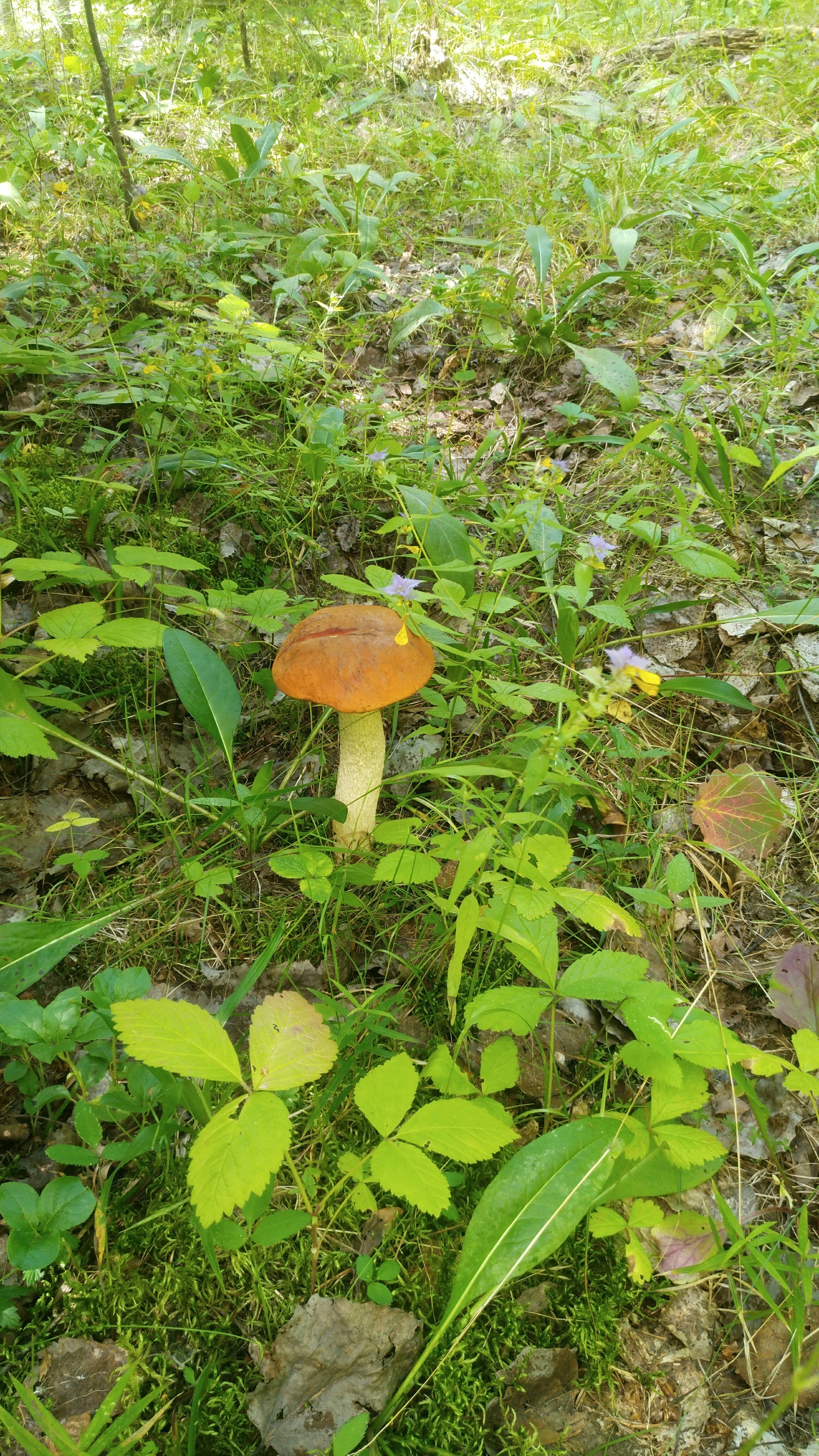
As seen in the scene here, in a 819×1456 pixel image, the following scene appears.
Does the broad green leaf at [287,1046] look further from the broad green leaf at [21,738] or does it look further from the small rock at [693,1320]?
the small rock at [693,1320]

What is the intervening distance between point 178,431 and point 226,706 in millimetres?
1372

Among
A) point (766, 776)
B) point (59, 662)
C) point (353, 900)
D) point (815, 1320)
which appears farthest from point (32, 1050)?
point (766, 776)

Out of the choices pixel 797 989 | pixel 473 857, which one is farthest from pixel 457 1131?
pixel 797 989

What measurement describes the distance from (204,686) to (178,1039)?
47.3 inches

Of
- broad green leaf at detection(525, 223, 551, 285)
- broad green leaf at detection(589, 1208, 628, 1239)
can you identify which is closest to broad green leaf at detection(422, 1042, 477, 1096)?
broad green leaf at detection(589, 1208, 628, 1239)

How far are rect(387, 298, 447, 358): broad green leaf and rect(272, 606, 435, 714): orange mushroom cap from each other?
197cm

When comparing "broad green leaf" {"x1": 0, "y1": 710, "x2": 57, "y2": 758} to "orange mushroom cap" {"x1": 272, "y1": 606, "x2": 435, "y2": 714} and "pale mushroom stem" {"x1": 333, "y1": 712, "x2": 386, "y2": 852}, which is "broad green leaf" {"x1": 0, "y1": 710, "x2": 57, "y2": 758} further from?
"pale mushroom stem" {"x1": 333, "y1": 712, "x2": 386, "y2": 852}

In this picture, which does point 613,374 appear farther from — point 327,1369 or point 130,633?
point 327,1369

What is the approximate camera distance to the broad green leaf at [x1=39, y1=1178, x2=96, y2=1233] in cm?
130

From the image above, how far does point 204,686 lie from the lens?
220cm

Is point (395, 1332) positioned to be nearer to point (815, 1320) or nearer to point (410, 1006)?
point (410, 1006)

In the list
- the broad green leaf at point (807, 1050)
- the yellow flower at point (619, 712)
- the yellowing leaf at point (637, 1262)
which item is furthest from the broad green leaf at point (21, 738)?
the broad green leaf at point (807, 1050)

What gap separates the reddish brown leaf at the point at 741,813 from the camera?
208 cm

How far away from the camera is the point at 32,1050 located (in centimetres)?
143
